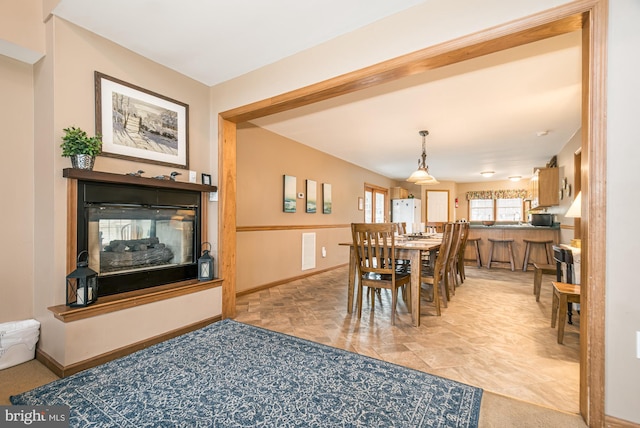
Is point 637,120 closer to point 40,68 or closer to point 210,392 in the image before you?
point 210,392

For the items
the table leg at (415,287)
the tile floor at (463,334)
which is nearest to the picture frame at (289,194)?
the tile floor at (463,334)

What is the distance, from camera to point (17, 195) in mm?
2287

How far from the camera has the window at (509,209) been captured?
10.4 meters

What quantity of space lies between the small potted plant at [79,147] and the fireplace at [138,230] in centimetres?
9

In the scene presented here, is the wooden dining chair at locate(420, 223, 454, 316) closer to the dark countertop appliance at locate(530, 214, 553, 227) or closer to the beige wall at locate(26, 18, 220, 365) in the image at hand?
the beige wall at locate(26, 18, 220, 365)

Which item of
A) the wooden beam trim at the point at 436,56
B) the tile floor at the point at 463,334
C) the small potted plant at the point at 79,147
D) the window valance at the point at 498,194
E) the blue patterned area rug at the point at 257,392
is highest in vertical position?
the wooden beam trim at the point at 436,56

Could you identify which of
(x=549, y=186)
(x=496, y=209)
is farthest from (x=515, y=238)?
(x=496, y=209)

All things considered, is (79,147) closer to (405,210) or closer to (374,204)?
(374,204)

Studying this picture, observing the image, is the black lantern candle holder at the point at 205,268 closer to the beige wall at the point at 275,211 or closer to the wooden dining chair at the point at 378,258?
the beige wall at the point at 275,211

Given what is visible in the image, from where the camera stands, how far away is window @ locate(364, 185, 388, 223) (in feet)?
26.7

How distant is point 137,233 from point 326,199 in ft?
12.8

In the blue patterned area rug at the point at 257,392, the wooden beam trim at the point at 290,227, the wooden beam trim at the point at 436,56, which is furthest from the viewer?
the wooden beam trim at the point at 290,227

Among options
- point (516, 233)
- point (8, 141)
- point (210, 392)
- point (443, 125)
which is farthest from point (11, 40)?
point (516, 233)

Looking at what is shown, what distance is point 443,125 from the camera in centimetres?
437
